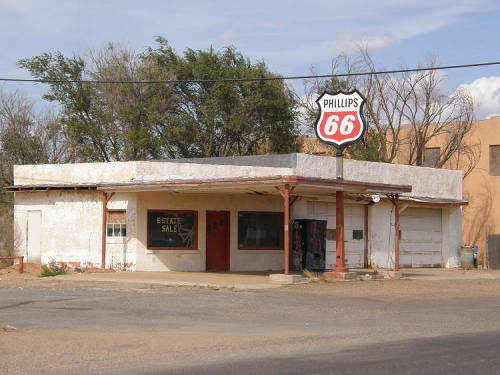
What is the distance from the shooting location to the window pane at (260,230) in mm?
28906

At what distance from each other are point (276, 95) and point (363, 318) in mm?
33346

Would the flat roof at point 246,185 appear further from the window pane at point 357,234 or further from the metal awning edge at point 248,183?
the window pane at point 357,234

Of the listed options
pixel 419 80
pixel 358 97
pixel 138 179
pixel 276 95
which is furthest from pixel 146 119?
pixel 358 97

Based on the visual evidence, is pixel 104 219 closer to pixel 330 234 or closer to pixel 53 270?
pixel 53 270

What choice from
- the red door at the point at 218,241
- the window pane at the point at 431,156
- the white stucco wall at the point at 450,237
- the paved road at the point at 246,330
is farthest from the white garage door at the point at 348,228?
the window pane at the point at 431,156

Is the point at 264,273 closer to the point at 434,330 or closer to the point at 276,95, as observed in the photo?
the point at 434,330

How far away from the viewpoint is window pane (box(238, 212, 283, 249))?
28.9m

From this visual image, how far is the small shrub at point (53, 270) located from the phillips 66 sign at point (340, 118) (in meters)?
9.86

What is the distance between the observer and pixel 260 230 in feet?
96.2

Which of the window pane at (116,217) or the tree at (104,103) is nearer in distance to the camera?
the window pane at (116,217)

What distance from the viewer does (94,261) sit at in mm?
27266

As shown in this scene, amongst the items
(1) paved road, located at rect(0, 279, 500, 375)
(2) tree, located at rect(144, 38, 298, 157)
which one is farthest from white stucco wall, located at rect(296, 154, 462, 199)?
(2) tree, located at rect(144, 38, 298, 157)

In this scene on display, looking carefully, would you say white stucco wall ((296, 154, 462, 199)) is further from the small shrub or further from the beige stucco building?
the small shrub

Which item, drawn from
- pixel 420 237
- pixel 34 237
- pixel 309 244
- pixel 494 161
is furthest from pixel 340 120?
pixel 494 161
